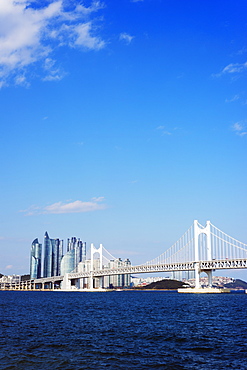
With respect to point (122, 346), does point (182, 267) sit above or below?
above

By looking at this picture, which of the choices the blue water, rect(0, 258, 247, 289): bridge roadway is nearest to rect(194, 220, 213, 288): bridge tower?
rect(0, 258, 247, 289): bridge roadway

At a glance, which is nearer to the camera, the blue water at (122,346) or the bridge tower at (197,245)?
the blue water at (122,346)

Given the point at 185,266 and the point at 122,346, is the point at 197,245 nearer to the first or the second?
the point at 185,266

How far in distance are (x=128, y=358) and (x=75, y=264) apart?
17980 centimetres

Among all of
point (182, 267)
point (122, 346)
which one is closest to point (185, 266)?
point (182, 267)

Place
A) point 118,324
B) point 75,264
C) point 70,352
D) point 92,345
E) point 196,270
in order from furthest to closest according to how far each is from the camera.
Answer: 1. point 75,264
2. point 196,270
3. point 118,324
4. point 92,345
5. point 70,352

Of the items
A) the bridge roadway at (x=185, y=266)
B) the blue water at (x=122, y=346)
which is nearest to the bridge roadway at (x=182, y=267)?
the bridge roadway at (x=185, y=266)

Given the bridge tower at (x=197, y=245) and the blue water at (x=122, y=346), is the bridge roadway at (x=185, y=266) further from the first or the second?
the blue water at (x=122, y=346)

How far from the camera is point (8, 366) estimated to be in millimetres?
14398

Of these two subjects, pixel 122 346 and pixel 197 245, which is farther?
pixel 197 245

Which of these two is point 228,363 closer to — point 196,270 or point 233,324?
point 233,324

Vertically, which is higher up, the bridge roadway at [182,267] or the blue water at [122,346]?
the bridge roadway at [182,267]

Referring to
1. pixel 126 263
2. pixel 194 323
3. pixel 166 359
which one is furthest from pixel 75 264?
pixel 166 359

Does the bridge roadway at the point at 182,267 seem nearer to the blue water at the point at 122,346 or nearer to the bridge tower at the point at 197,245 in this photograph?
the bridge tower at the point at 197,245
